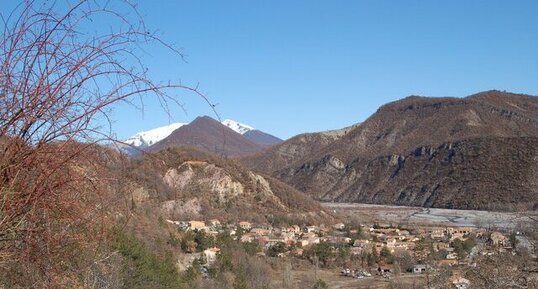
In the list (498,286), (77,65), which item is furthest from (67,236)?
(498,286)

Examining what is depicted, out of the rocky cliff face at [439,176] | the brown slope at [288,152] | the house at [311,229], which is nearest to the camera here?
the house at [311,229]

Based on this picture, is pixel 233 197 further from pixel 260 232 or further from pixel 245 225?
pixel 260 232

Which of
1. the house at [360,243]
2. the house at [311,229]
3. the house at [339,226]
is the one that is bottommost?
the house at [360,243]

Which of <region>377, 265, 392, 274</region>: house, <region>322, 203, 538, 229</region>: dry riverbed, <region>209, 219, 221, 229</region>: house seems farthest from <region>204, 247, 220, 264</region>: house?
<region>322, 203, 538, 229</region>: dry riverbed

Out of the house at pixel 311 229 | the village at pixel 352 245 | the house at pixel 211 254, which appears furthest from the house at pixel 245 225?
the house at pixel 211 254

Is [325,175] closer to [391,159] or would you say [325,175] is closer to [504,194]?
[391,159]

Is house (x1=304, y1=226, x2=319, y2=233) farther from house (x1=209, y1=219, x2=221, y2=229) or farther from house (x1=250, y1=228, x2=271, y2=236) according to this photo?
house (x1=209, y1=219, x2=221, y2=229)

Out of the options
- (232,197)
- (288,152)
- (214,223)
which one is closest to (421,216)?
(232,197)

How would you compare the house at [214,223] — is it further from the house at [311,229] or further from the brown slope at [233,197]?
the house at [311,229]
